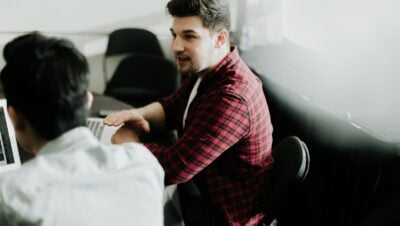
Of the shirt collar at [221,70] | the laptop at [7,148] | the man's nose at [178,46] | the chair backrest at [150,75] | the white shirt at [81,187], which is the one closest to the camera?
the white shirt at [81,187]

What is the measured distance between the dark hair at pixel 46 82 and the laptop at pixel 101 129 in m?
0.63

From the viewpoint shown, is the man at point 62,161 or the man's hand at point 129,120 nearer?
the man at point 62,161

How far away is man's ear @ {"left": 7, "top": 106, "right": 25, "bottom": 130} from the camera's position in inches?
31.5

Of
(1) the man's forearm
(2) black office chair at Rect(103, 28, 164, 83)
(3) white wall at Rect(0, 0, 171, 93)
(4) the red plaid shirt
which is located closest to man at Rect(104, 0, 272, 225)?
(4) the red plaid shirt

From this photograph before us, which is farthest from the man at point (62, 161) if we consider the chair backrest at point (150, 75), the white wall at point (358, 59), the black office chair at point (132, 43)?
the black office chair at point (132, 43)

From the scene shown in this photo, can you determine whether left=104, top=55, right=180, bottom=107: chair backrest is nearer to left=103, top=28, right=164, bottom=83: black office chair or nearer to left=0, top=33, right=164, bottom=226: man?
left=103, top=28, right=164, bottom=83: black office chair

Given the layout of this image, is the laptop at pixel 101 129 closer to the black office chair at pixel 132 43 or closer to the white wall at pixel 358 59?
the white wall at pixel 358 59

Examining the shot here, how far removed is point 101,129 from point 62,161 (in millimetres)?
788

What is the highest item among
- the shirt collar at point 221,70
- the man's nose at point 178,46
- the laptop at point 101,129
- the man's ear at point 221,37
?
the man's ear at point 221,37

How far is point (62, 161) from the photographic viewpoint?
71 cm

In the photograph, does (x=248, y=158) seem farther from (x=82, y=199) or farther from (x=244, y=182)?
(x=82, y=199)

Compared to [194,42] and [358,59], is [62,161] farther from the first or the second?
[358,59]

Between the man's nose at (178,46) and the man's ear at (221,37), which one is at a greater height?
the man's ear at (221,37)

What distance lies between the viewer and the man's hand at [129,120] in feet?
4.93
